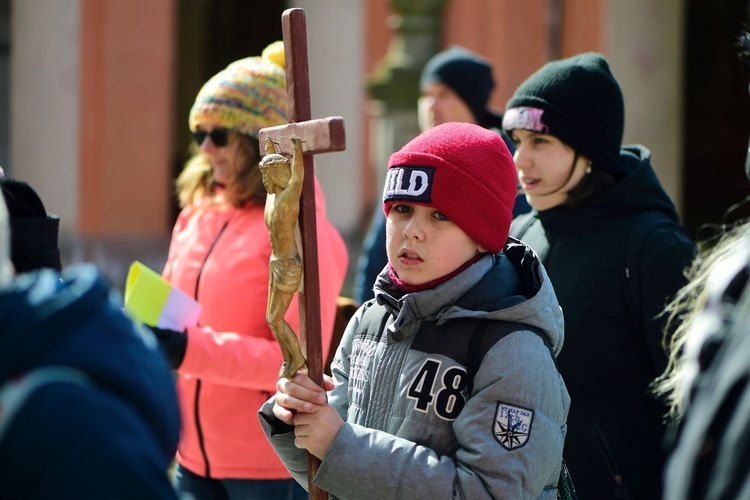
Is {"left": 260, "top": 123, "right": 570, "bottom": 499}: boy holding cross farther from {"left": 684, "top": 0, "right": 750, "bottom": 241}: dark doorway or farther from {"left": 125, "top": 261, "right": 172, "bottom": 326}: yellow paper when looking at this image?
{"left": 684, "top": 0, "right": 750, "bottom": 241}: dark doorway

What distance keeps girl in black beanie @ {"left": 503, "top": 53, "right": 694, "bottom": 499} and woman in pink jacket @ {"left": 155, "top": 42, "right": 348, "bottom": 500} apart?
2.03ft

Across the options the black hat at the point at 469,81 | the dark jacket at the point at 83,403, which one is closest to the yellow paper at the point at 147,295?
the dark jacket at the point at 83,403

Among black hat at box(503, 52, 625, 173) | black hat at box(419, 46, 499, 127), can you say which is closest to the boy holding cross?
black hat at box(503, 52, 625, 173)

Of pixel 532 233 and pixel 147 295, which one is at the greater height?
pixel 532 233

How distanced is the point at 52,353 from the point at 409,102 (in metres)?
7.44

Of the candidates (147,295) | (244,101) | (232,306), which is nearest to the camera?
(147,295)

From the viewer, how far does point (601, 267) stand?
2.93 meters

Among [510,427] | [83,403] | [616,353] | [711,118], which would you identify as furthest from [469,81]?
[711,118]

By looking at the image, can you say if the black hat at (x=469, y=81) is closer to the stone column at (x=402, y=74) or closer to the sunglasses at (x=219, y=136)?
the sunglasses at (x=219, y=136)

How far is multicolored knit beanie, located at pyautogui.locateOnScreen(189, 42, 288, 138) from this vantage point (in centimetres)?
328

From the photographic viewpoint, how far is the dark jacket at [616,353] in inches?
112

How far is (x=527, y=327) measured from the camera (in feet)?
7.16

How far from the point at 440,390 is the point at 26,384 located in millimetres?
981

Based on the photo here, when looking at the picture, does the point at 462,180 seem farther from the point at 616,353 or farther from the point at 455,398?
the point at 616,353
